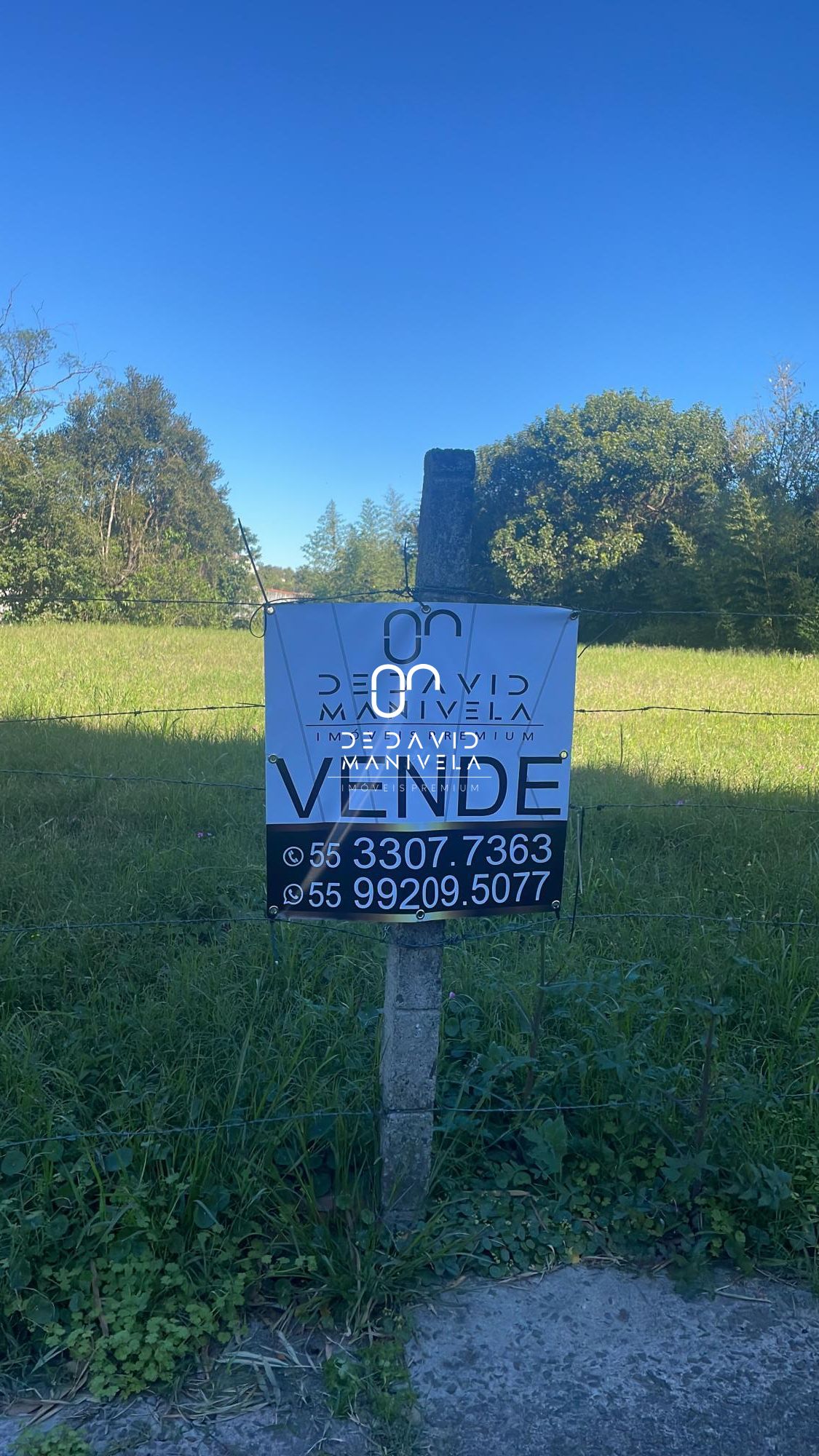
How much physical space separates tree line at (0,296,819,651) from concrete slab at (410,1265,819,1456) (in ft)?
57.1

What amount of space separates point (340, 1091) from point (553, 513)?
132 ft

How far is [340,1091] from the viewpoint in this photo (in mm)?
2377

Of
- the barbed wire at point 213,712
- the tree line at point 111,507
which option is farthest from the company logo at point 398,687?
the tree line at point 111,507

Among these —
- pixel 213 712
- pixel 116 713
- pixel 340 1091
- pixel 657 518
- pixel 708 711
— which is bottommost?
pixel 340 1091

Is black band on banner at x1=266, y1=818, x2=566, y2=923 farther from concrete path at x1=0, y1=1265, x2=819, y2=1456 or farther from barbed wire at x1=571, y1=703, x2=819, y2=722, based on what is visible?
barbed wire at x1=571, y1=703, x2=819, y2=722

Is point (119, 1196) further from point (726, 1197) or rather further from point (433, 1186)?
point (726, 1197)

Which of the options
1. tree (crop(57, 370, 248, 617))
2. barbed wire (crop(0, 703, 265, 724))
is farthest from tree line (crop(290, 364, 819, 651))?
barbed wire (crop(0, 703, 265, 724))

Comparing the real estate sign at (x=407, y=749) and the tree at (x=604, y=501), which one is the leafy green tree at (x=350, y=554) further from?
the real estate sign at (x=407, y=749)

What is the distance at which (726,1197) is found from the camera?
2.27 m

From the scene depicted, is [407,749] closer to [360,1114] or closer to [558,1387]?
[360,1114]

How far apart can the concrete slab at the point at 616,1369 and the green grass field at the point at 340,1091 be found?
0.11 meters

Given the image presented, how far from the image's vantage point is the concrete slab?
173cm

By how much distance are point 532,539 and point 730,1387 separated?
39.9 metres

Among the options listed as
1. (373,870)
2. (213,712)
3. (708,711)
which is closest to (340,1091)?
(373,870)
